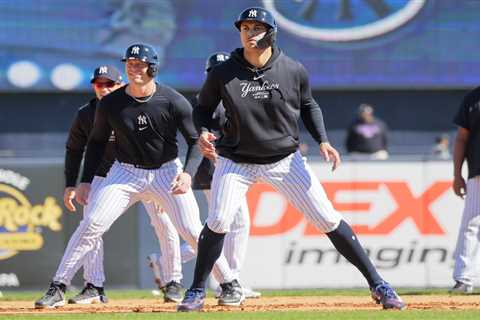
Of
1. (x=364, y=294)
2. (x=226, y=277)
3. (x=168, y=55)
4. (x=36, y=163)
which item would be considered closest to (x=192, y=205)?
(x=226, y=277)

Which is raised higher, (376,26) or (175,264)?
(376,26)

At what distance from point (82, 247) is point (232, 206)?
4.06 feet

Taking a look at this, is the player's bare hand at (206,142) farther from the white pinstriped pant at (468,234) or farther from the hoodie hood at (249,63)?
the white pinstriped pant at (468,234)

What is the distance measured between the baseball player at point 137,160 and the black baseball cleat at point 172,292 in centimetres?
86

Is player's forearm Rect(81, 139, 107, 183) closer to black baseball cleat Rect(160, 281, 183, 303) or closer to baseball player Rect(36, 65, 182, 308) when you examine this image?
baseball player Rect(36, 65, 182, 308)

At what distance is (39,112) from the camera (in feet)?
70.6

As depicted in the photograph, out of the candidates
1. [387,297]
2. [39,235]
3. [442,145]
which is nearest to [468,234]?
[387,297]

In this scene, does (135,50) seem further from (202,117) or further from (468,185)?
(468,185)

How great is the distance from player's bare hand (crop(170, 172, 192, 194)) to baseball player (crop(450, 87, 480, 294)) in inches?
109

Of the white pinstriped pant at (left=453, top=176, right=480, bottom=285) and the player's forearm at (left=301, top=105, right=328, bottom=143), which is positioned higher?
the player's forearm at (left=301, top=105, right=328, bottom=143)

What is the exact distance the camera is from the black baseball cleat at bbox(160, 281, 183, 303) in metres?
9.98

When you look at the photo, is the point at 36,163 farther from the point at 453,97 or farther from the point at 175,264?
the point at 453,97

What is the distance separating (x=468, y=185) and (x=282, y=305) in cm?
212

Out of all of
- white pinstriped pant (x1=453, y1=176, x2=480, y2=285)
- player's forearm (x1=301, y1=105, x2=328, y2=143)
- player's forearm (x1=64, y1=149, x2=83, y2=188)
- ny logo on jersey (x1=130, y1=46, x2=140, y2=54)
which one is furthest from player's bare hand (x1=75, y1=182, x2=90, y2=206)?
white pinstriped pant (x1=453, y1=176, x2=480, y2=285)
